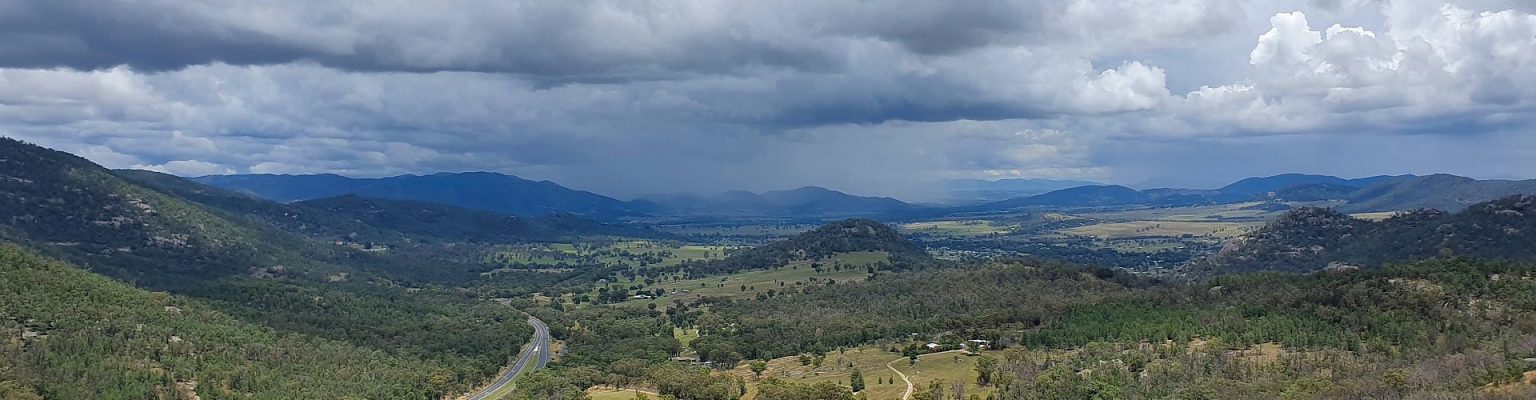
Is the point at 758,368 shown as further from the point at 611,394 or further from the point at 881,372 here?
the point at 611,394

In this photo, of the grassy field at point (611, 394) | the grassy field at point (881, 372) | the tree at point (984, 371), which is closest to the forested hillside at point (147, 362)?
the grassy field at point (611, 394)

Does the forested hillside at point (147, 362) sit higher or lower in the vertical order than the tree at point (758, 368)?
higher

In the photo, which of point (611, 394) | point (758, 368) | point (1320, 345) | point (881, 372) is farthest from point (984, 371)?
point (611, 394)

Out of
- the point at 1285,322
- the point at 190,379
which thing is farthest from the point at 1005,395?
the point at 190,379

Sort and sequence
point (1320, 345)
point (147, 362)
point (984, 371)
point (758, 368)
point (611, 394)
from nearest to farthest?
point (1320, 345)
point (984, 371)
point (147, 362)
point (611, 394)
point (758, 368)

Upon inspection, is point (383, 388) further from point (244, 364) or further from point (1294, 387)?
point (1294, 387)

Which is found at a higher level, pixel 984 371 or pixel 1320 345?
pixel 1320 345

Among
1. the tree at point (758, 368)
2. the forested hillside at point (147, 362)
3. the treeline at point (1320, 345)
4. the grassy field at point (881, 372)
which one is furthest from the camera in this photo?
the tree at point (758, 368)

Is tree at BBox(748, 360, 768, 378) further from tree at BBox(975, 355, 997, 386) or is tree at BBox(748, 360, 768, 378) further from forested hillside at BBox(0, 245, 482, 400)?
forested hillside at BBox(0, 245, 482, 400)

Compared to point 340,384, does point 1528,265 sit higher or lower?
higher

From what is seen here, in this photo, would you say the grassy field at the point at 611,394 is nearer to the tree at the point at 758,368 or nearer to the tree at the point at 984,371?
the tree at the point at 758,368

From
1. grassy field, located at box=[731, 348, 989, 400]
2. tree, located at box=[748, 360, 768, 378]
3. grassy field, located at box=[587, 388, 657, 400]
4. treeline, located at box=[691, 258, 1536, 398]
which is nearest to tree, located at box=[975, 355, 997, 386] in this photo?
grassy field, located at box=[731, 348, 989, 400]
